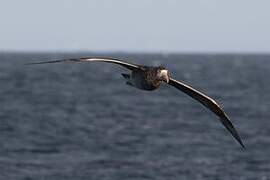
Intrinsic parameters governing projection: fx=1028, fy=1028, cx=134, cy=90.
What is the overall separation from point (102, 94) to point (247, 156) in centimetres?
4727

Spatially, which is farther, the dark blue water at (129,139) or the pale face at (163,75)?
the dark blue water at (129,139)

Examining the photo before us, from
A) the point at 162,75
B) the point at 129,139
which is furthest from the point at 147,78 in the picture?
the point at 129,139

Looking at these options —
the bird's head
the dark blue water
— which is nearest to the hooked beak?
the bird's head

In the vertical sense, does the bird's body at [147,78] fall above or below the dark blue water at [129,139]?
above

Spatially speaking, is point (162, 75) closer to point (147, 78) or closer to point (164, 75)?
point (164, 75)

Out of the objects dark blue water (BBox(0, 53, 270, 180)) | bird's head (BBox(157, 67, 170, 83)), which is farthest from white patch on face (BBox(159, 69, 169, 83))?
dark blue water (BBox(0, 53, 270, 180))

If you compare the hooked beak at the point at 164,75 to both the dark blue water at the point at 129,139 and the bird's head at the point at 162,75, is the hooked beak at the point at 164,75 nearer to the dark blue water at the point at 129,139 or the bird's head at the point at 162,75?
the bird's head at the point at 162,75

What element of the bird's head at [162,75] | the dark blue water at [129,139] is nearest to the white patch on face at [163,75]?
the bird's head at [162,75]

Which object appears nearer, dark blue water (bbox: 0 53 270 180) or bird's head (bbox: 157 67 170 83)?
bird's head (bbox: 157 67 170 83)

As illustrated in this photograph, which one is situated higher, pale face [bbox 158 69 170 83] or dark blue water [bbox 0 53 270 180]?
pale face [bbox 158 69 170 83]

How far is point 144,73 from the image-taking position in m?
18.5

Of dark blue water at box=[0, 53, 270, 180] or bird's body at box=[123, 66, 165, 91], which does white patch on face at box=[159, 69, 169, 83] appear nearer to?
bird's body at box=[123, 66, 165, 91]

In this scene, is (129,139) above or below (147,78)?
below

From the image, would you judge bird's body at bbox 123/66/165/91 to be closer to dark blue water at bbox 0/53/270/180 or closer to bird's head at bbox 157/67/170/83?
bird's head at bbox 157/67/170/83
